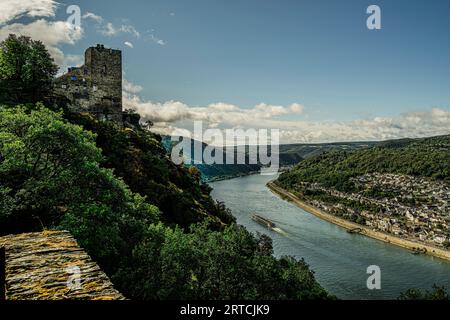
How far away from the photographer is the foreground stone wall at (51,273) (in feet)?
10.6

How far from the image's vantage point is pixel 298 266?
21062 millimetres

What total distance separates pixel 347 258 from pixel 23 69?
149 feet

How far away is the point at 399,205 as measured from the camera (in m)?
92.7

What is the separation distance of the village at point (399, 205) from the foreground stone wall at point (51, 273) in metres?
66.6

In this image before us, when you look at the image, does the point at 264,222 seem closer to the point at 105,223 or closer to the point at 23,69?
the point at 23,69

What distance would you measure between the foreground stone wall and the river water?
3599 centimetres

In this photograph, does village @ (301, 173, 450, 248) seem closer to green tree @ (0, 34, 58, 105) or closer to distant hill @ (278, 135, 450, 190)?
distant hill @ (278, 135, 450, 190)

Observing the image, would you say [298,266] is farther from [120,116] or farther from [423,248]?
[423,248]

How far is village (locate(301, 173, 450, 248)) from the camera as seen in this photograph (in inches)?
2699

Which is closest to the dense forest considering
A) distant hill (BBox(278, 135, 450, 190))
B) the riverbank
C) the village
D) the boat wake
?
the boat wake

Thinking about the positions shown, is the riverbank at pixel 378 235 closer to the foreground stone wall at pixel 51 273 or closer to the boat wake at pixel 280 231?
the boat wake at pixel 280 231

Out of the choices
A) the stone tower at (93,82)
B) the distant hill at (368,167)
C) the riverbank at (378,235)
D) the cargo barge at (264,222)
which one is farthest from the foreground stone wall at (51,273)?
the distant hill at (368,167)

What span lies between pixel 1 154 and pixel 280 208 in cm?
8409
